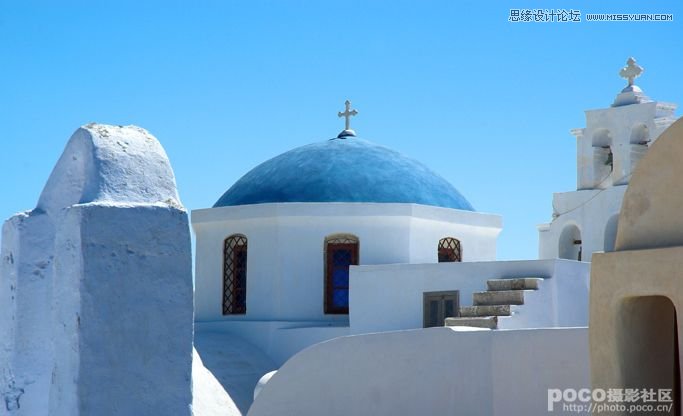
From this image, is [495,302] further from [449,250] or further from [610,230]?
[610,230]

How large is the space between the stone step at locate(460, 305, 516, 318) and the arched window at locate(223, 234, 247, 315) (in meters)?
5.29

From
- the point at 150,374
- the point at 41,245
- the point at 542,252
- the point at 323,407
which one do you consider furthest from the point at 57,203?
the point at 542,252

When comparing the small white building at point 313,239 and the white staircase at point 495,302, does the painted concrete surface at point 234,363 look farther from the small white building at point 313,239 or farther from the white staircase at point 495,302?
the white staircase at point 495,302

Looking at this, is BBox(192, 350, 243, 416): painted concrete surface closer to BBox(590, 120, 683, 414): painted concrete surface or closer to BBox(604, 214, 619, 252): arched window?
BBox(590, 120, 683, 414): painted concrete surface

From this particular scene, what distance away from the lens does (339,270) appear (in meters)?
19.6

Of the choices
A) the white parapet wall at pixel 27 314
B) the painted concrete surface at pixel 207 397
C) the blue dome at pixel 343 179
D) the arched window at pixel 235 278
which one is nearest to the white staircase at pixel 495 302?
the blue dome at pixel 343 179

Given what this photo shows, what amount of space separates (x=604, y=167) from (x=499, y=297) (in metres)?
5.34

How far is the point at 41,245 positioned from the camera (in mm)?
6504

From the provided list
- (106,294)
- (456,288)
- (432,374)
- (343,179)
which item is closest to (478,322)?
(456,288)

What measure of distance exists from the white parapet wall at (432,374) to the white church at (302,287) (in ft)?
0.06

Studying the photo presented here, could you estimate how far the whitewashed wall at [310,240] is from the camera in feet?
63.8

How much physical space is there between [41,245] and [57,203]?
0.25 metres

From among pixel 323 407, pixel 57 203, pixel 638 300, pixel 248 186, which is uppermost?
pixel 248 186

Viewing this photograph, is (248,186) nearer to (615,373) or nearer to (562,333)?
(562,333)
